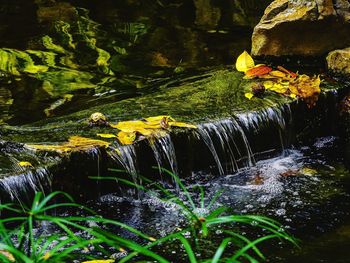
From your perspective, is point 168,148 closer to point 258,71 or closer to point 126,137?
point 126,137

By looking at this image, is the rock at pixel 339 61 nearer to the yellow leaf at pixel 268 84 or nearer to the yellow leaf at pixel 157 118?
the yellow leaf at pixel 268 84

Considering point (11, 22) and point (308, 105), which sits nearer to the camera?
point (308, 105)

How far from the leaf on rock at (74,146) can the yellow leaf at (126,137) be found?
0.16 meters

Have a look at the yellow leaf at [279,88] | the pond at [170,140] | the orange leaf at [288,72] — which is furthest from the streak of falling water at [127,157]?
the orange leaf at [288,72]

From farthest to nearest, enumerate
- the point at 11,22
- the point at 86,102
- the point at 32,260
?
the point at 11,22 → the point at 86,102 → the point at 32,260

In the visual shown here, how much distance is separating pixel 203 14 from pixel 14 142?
608 cm

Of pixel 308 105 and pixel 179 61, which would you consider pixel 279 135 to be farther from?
pixel 179 61

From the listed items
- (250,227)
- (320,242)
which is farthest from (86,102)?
(320,242)

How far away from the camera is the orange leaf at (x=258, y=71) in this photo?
6.62 meters

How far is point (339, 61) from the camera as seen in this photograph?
6.65m

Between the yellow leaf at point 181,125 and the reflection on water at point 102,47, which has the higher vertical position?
the reflection on water at point 102,47

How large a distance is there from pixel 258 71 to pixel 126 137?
2179mm

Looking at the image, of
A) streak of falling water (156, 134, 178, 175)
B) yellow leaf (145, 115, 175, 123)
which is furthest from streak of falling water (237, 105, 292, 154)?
streak of falling water (156, 134, 178, 175)

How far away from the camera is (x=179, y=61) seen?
8008 mm
